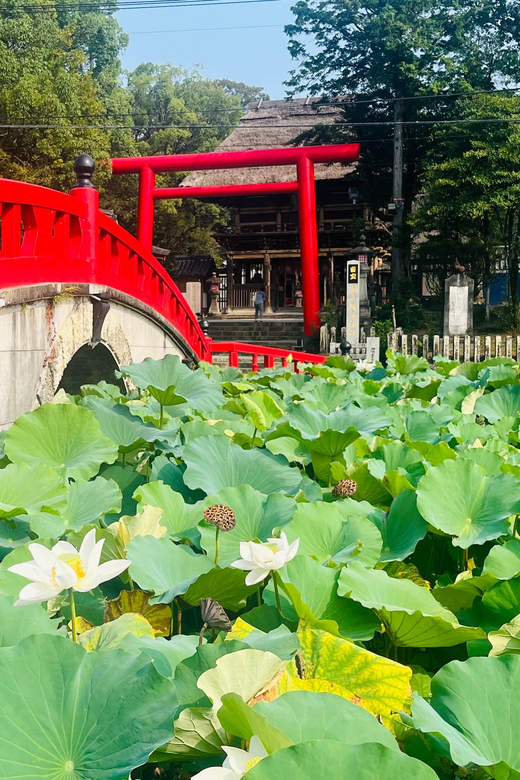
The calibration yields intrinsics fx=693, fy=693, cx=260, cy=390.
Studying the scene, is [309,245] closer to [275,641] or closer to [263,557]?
[263,557]

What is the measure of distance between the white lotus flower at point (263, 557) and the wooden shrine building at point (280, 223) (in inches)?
776

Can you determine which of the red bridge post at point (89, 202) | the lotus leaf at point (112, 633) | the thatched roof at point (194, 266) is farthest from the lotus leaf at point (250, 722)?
the thatched roof at point (194, 266)

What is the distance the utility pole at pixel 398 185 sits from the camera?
63.1 feet

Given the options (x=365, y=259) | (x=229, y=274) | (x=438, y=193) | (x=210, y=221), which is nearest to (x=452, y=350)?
(x=365, y=259)

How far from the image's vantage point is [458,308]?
1500 centimetres

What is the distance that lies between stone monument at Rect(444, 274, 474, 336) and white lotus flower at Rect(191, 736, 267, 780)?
15008 millimetres

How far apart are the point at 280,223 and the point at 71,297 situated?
65.4 ft

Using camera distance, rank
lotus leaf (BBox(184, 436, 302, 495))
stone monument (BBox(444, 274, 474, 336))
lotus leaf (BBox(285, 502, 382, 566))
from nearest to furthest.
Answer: lotus leaf (BBox(285, 502, 382, 566)), lotus leaf (BBox(184, 436, 302, 495)), stone monument (BBox(444, 274, 474, 336))

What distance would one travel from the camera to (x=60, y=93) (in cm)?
1858

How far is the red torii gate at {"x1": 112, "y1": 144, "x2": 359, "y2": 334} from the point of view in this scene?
607 inches

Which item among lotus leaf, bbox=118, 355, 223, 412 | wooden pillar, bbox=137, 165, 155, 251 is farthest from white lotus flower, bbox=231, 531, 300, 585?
wooden pillar, bbox=137, 165, 155, 251

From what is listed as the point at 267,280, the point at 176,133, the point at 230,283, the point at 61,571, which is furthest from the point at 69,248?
the point at 176,133

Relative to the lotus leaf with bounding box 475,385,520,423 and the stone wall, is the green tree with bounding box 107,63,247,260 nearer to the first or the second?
the stone wall

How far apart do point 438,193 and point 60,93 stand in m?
10.3
